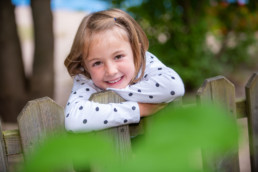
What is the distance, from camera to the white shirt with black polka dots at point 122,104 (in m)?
1.59

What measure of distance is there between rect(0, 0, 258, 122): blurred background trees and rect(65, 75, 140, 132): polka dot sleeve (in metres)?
3.57

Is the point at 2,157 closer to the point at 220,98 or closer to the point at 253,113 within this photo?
the point at 220,98

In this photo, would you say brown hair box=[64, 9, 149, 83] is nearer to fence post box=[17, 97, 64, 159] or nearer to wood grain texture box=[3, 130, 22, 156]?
fence post box=[17, 97, 64, 159]

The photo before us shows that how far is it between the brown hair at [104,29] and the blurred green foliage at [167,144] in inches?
57.5

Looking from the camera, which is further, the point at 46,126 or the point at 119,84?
the point at 119,84

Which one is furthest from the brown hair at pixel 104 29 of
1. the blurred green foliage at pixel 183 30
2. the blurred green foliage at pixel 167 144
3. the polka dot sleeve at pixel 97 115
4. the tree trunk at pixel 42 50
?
the blurred green foliage at pixel 183 30

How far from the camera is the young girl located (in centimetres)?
162

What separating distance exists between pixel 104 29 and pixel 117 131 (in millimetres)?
514

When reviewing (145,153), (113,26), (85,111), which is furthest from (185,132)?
(113,26)

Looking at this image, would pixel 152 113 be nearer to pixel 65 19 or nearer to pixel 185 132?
pixel 185 132

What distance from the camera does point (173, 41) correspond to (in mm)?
6469

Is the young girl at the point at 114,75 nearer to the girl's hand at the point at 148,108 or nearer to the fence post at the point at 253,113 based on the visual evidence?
the girl's hand at the point at 148,108

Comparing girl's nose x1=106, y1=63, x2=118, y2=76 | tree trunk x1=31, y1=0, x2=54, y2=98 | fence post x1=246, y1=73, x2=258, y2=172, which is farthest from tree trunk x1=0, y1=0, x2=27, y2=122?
fence post x1=246, y1=73, x2=258, y2=172

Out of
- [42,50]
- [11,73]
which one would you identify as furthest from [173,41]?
[11,73]
